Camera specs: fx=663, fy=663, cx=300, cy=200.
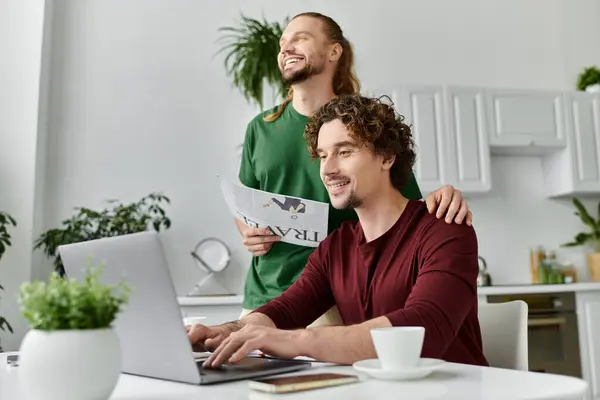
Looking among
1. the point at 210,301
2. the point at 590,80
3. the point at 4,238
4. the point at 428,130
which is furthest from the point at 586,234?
the point at 4,238

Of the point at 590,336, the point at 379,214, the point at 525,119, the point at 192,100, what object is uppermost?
the point at 192,100

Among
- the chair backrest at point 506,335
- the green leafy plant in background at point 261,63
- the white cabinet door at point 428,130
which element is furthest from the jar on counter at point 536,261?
Answer: the chair backrest at point 506,335

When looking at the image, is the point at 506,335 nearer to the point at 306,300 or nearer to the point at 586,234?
the point at 306,300

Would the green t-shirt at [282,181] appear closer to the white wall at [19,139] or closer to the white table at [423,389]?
the white table at [423,389]

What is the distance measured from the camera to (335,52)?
2.03 meters

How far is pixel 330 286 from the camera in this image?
159cm

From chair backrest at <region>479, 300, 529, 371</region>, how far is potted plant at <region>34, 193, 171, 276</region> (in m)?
2.13

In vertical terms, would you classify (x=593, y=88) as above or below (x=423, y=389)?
above

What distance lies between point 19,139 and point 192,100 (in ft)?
3.32

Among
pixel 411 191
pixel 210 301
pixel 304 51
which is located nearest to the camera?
pixel 411 191

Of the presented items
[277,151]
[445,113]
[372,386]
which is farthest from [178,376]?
[445,113]

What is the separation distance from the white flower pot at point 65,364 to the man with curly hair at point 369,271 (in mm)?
323

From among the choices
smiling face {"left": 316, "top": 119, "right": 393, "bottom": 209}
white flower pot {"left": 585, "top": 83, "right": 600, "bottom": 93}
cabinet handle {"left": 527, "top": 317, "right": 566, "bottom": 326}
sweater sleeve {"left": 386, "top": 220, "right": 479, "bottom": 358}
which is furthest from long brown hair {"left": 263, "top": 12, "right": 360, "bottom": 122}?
white flower pot {"left": 585, "top": 83, "right": 600, "bottom": 93}

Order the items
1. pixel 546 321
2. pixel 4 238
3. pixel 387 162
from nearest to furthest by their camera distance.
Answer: pixel 387 162 < pixel 4 238 < pixel 546 321
